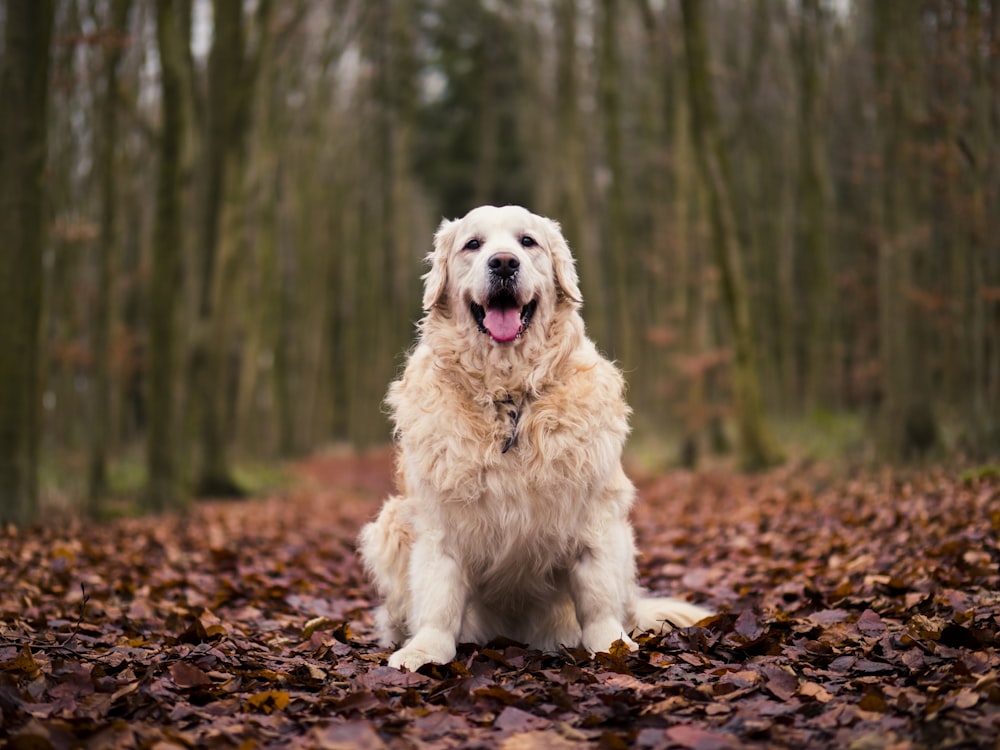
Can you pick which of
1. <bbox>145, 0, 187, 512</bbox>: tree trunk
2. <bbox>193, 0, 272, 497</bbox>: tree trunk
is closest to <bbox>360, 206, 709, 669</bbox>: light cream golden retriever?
<bbox>145, 0, 187, 512</bbox>: tree trunk

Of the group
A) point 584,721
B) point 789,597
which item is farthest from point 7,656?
point 789,597

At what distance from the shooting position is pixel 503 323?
4203 mm

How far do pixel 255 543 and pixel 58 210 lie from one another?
8245mm

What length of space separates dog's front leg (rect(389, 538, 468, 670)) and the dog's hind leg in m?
0.33

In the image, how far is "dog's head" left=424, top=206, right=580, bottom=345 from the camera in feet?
13.7

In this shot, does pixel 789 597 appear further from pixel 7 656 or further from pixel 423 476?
pixel 7 656

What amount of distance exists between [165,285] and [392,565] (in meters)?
7.14

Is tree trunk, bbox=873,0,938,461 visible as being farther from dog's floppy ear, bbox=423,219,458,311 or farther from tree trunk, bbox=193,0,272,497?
tree trunk, bbox=193,0,272,497

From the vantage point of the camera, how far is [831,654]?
3676mm

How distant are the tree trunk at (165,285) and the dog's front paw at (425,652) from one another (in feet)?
24.5

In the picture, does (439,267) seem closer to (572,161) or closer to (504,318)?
(504,318)

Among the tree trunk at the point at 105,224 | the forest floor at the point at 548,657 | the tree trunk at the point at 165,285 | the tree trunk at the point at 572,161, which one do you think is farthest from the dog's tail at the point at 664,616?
the tree trunk at the point at 572,161

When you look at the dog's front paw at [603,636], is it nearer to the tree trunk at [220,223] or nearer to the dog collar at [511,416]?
the dog collar at [511,416]

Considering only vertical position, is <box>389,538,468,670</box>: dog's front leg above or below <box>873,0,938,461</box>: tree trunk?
below
